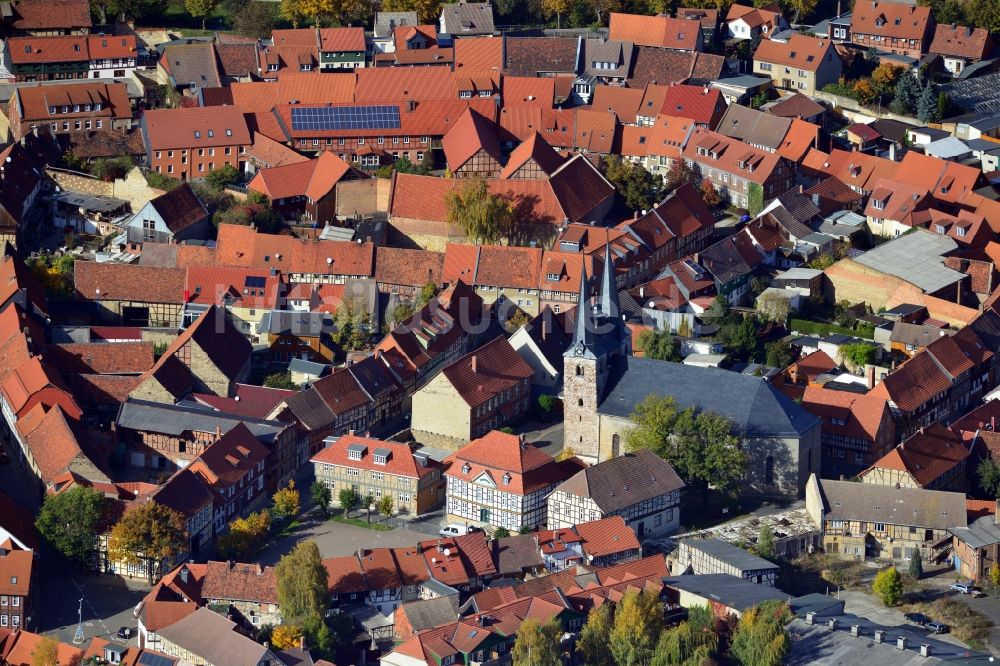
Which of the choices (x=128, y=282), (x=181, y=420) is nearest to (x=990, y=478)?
(x=181, y=420)

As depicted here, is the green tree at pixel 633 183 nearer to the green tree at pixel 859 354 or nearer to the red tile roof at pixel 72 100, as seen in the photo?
the green tree at pixel 859 354

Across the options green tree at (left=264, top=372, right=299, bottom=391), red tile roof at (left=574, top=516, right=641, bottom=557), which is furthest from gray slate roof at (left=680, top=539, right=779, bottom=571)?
green tree at (left=264, top=372, right=299, bottom=391)

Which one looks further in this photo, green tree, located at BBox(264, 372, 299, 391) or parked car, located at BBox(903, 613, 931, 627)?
green tree, located at BBox(264, 372, 299, 391)

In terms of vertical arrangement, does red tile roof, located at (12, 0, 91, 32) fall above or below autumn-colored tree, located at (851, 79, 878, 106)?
above

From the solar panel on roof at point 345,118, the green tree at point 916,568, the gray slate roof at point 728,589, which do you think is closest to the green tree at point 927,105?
the solar panel on roof at point 345,118

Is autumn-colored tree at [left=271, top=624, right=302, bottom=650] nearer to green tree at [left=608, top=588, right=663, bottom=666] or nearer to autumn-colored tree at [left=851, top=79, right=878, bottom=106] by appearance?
green tree at [left=608, top=588, right=663, bottom=666]

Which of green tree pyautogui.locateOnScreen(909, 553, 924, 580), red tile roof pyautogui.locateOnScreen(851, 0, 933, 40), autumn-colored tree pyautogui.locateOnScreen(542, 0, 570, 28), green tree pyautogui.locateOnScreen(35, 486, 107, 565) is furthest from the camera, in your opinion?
autumn-colored tree pyautogui.locateOnScreen(542, 0, 570, 28)

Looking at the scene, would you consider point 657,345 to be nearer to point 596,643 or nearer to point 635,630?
point 635,630

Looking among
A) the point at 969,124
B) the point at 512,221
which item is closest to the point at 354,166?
the point at 512,221
